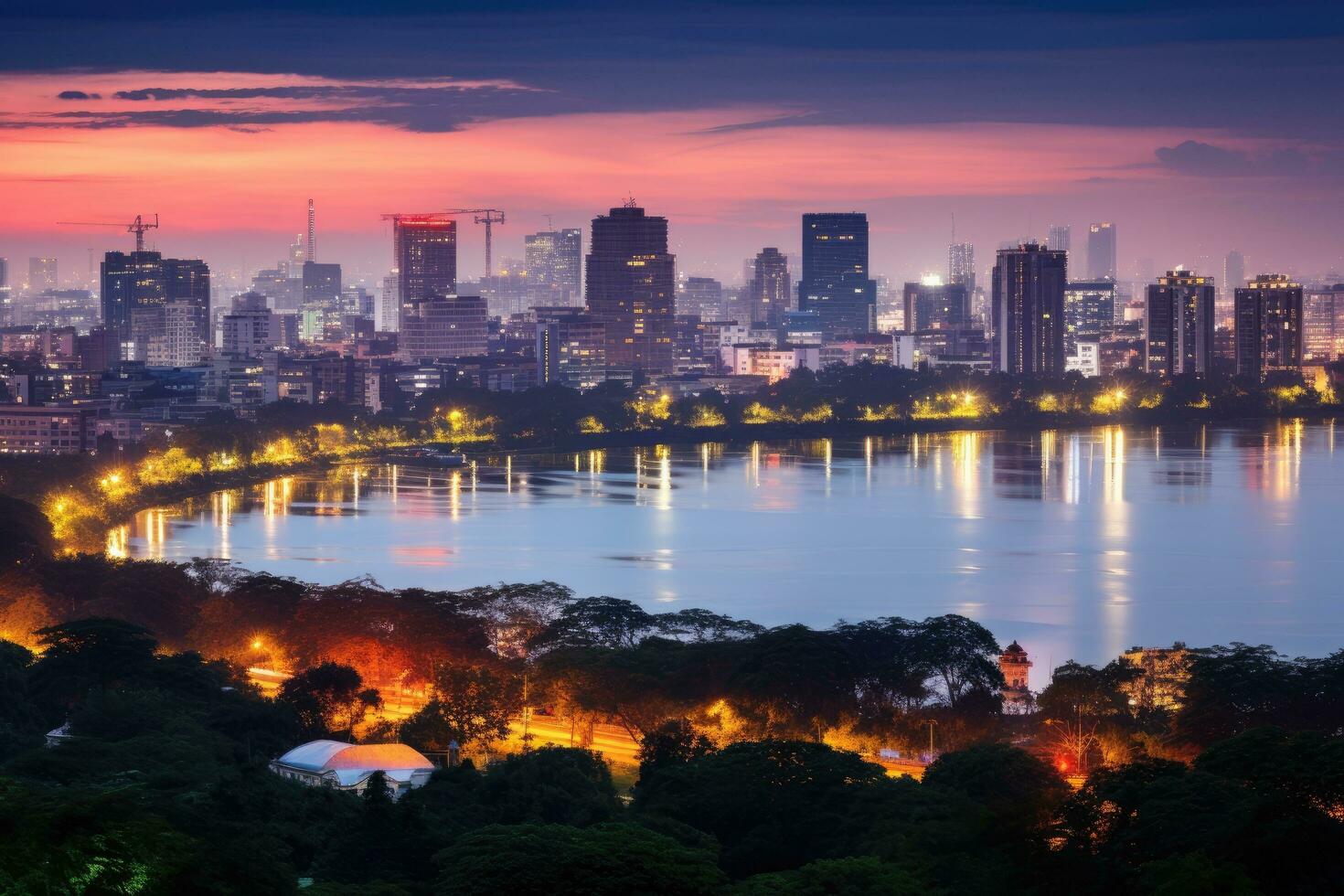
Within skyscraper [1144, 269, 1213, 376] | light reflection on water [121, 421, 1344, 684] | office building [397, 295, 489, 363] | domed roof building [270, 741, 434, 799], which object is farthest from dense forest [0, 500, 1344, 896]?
office building [397, 295, 489, 363]

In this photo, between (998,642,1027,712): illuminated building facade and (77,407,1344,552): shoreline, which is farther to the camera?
(77,407,1344,552): shoreline

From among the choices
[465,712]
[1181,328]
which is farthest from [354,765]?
[1181,328]

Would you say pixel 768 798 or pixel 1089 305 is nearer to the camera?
pixel 768 798

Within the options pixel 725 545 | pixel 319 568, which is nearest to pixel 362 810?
pixel 319 568

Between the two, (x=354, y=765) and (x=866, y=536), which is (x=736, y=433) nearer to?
(x=866, y=536)

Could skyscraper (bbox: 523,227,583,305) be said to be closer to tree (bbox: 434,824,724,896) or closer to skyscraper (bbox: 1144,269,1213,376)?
skyscraper (bbox: 1144,269,1213,376)

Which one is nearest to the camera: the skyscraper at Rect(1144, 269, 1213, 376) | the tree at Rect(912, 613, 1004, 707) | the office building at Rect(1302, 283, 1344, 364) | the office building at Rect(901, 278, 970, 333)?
the tree at Rect(912, 613, 1004, 707)

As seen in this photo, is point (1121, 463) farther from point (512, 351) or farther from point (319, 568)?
point (512, 351)
